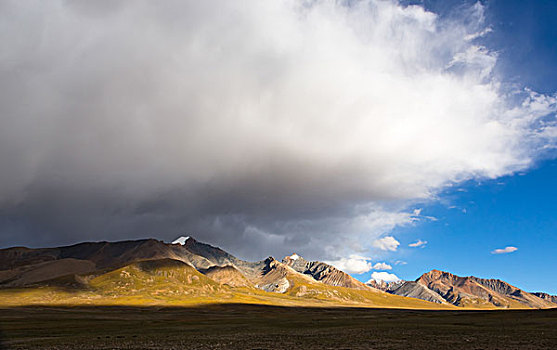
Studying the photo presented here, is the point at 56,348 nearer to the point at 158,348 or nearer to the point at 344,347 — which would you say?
the point at 158,348

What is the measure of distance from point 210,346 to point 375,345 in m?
20.3

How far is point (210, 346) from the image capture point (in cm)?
4872

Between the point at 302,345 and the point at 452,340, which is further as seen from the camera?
the point at 452,340

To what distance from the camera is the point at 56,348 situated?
48312mm

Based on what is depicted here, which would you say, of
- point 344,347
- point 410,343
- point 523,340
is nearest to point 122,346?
point 344,347

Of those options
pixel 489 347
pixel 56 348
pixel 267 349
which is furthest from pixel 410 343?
pixel 56 348

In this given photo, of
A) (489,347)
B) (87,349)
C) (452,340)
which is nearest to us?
(489,347)

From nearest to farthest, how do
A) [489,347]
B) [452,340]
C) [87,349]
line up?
[489,347], [87,349], [452,340]

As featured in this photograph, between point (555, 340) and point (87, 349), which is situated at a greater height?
point (555, 340)

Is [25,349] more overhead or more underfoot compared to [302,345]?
more underfoot

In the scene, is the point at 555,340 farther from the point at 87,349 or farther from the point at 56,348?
the point at 56,348

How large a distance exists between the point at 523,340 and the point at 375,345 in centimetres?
1988

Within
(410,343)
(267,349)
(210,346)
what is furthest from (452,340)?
(210,346)

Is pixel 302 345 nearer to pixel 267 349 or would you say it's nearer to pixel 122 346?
pixel 267 349
